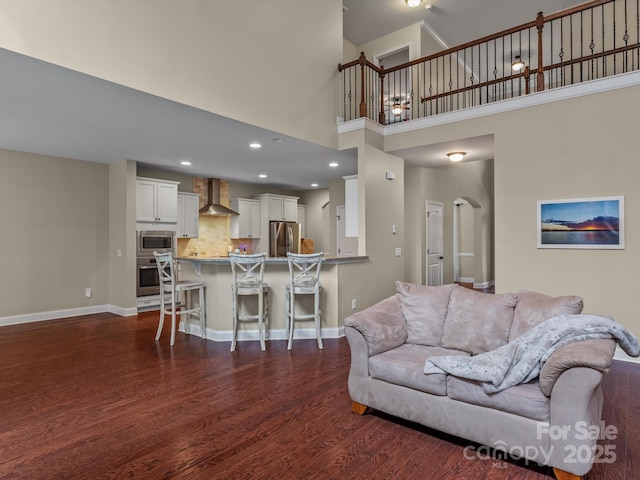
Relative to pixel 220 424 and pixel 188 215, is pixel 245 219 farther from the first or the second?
pixel 220 424

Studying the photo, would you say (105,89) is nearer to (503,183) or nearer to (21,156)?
(21,156)

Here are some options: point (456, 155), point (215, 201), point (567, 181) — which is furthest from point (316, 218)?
point (567, 181)

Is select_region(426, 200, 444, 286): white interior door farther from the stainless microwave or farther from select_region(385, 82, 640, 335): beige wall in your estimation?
the stainless microwave

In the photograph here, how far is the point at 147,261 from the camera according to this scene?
6609 millimetres

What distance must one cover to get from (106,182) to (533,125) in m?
6.88

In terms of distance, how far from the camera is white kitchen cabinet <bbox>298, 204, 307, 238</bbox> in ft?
32.9

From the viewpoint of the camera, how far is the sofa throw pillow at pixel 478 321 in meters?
2.67

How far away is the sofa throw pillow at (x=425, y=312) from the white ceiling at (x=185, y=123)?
2.85 meters

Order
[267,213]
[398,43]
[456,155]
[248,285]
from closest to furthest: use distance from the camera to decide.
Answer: [248,285] → [456,155] → [398,43] → [267,213]

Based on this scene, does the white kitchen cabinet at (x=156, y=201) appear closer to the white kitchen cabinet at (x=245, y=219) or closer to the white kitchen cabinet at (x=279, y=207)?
the white kitchen cabinet at (x=245, y=219)

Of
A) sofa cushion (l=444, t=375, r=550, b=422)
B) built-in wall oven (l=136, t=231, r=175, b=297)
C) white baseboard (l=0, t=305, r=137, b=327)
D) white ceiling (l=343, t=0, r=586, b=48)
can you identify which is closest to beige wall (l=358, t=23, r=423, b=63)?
white ceiling (l=343, t=0, r=586, b=48)

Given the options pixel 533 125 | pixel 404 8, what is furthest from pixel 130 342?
pixel 404 8

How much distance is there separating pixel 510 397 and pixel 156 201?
6.42 m

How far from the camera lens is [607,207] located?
3973 mm
